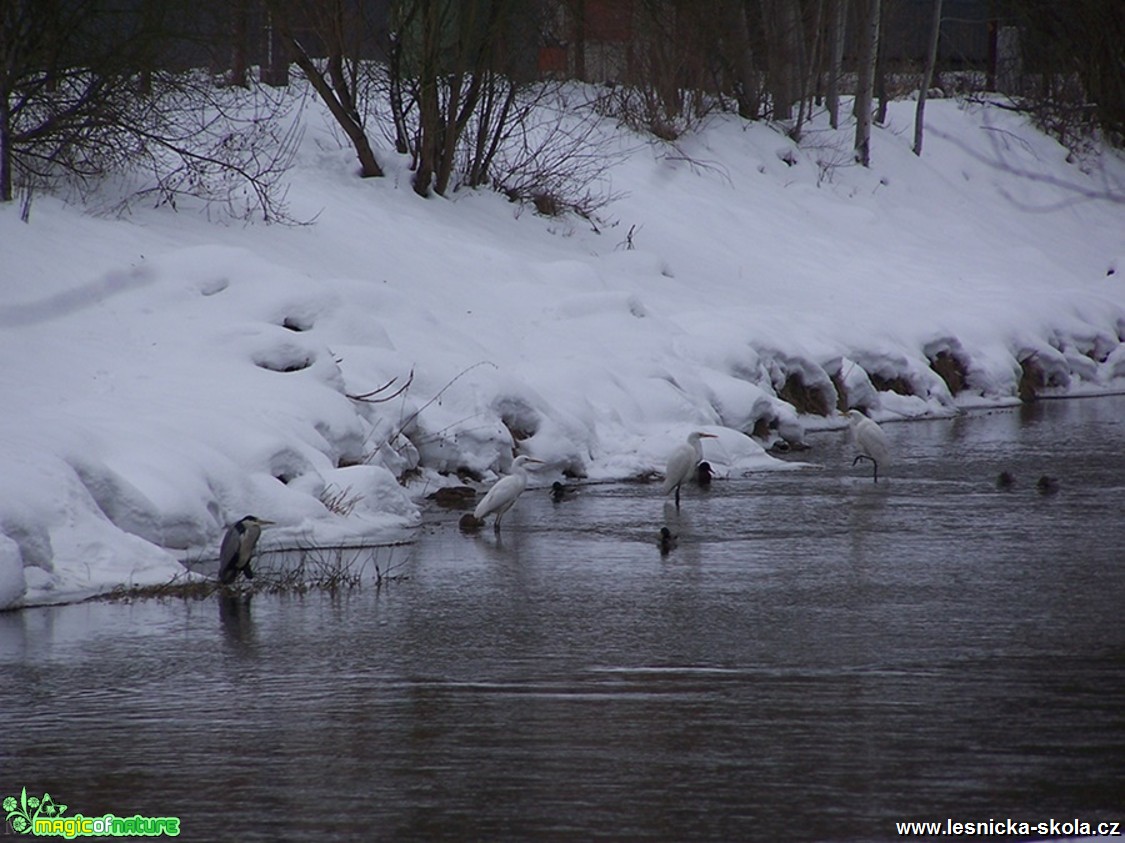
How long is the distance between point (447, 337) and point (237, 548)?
24.6 feet

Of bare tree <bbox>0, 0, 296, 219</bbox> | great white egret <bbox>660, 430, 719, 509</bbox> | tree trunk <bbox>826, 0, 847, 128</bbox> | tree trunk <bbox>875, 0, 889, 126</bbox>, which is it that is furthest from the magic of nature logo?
tree trunk <bbox>875, 0, 889, 126</bbox>

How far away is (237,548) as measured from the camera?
9727mm

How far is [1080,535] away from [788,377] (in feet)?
27.6

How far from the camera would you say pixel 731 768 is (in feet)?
20.1

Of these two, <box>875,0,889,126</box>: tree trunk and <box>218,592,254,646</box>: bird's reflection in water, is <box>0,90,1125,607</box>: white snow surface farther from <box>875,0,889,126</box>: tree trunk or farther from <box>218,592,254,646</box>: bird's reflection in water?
<box>875,0,889,126</box>: tree trunk

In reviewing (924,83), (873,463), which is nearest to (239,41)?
(873,463)

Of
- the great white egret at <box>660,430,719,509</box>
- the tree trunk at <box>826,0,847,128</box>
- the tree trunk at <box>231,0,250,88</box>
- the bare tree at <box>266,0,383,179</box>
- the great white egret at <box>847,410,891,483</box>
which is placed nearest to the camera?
the great white egret at <box>660,430,719,509</box>

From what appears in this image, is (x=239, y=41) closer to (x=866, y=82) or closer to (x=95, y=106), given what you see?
(x=95, y=106)

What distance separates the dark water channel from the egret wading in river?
35cm

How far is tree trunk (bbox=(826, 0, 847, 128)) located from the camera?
108ft

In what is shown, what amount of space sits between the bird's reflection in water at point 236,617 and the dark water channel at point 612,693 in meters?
0.03

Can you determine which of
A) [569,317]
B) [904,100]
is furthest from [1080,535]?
[904,100]

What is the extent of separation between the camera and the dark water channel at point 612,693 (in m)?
5.74

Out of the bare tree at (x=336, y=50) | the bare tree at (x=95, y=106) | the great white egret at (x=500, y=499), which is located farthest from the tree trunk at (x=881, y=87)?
the great white egret at (x=500, y=499)
